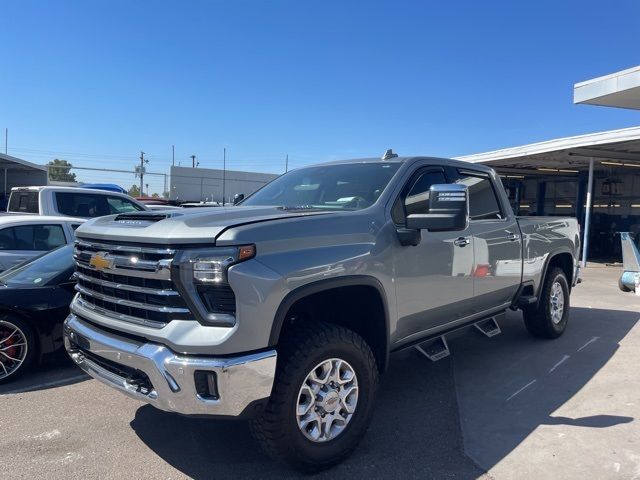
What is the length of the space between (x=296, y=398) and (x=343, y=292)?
82cm

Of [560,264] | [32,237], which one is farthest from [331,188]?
[32,237]

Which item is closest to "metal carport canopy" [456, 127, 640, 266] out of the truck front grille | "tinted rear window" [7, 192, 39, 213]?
the truck front grille

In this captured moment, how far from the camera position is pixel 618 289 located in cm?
1059

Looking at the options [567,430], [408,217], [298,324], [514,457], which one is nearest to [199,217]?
[298,324]

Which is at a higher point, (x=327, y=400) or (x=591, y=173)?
(x=591, y=173)

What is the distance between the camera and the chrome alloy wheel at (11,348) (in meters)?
4.64

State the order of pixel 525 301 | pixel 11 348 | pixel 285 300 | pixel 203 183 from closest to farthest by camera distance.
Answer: pixel 285 300 < pixel 11 348 < pixel 525 301 < pixel 203 183

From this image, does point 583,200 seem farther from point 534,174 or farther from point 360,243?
point 360,243

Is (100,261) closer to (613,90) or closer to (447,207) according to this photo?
(447,207)

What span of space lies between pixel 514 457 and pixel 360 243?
1.74m

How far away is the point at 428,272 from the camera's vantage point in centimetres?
397

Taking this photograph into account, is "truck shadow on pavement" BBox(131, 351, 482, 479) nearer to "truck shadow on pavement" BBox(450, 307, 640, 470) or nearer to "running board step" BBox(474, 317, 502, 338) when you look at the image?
"truck shadow on pavement" BBox(450, 307, 640, 470)

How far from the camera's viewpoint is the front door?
378 centimetres

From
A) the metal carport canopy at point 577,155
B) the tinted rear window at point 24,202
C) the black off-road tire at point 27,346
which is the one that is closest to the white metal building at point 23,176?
the tinted rear window at point 24,202
